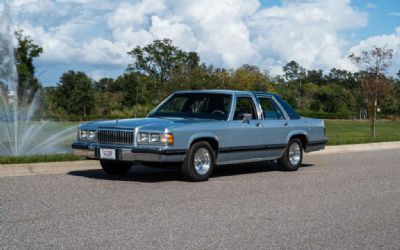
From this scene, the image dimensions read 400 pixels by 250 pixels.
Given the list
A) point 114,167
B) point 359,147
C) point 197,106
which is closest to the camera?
point 114,167

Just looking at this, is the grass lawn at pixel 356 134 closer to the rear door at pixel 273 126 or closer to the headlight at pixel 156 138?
the rear door at pixel 273 126

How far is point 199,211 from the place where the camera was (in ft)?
26.5

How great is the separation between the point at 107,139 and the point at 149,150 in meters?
0.96

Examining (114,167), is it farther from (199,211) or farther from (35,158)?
(199,211)

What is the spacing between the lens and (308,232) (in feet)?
22.8

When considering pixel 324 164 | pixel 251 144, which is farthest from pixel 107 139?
pixel 324 164

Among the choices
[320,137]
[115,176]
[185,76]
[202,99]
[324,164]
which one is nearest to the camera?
[115,176]

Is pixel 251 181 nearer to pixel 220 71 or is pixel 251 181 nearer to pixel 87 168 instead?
pixel 87 168

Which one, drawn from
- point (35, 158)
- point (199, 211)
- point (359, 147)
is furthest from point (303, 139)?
point (359, 147)

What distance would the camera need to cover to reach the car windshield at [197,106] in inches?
479

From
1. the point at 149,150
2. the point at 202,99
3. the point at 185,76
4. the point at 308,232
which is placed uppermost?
the point at 185,76

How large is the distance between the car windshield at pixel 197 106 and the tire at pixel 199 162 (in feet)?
3.10

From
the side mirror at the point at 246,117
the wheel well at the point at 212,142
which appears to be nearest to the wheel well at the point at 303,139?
the side mirror at the point at 246,117

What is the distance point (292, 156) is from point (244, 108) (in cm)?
178
